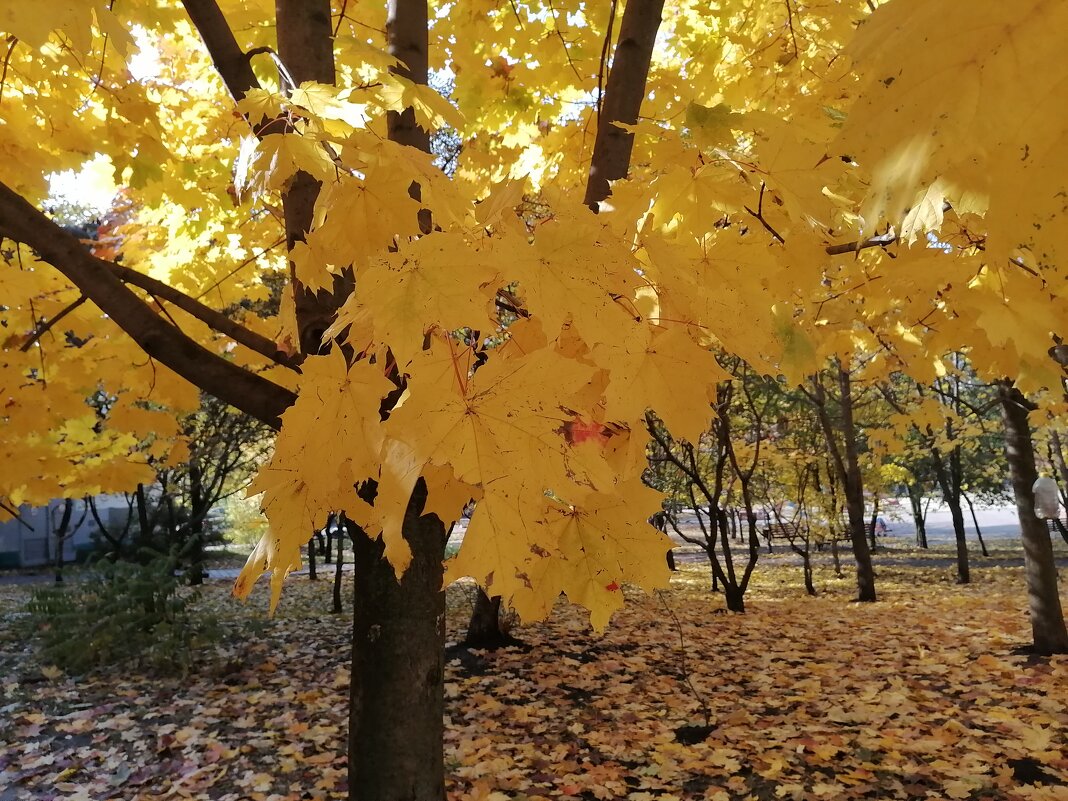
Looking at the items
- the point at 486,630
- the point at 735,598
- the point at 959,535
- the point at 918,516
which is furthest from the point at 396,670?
the point at 918,516

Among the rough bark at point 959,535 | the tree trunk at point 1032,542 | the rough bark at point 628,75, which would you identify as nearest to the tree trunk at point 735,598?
the tree trunk at point 1032,542

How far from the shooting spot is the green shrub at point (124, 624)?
18.7 feet

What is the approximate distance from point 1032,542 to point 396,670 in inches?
224

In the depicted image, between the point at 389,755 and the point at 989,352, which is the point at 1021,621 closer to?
the point at 989,352

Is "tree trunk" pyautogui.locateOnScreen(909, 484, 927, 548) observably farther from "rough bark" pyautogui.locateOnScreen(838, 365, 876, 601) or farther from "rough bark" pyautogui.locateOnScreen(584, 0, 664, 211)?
"rough bark" pyautogui.locateOnScreen(584, 0, 664, 211)

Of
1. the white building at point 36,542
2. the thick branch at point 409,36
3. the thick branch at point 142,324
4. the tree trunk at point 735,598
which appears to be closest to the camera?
the thick branch at point 142,324

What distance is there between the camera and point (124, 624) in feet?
19.6

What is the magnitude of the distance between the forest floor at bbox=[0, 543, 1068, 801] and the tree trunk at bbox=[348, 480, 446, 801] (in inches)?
27.5

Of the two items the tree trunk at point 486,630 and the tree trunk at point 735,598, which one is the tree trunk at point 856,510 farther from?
the tree trunk at point 486,630

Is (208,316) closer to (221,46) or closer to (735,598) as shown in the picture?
(221,46)

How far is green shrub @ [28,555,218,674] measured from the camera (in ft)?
18.7

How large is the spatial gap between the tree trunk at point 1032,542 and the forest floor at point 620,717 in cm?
21

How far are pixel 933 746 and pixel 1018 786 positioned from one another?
0.55m

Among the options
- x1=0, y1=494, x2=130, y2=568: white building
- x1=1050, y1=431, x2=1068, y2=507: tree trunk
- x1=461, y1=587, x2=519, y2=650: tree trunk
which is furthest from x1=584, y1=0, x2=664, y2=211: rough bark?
x1=0, y1=494, x2=130, y2=568: white building
